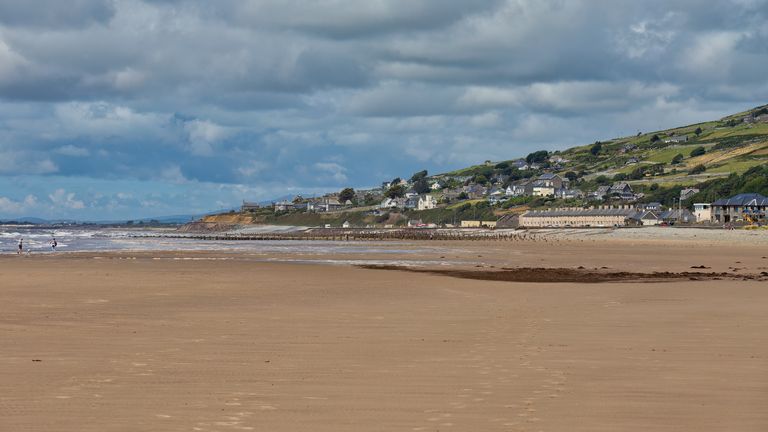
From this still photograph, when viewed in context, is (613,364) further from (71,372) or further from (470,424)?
(71,372)

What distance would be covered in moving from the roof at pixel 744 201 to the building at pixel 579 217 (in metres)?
16.1

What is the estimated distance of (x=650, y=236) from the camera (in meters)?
92.9

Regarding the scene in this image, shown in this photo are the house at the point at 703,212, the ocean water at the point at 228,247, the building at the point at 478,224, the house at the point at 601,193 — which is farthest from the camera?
the house at the point at 601,193

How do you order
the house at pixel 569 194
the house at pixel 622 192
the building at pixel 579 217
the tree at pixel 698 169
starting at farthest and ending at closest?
1. the house at pixel 569 194
2. the tree at pixel 698 169
3. the house at pixel 622 192
4. the building at pixel 579 217

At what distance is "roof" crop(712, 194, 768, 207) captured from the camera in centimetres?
12594

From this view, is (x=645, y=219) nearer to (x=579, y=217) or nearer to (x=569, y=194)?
(x=579, y=217)

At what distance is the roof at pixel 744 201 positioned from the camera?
12594 cm

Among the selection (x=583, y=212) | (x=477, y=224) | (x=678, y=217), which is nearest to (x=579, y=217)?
(x=583, y=212)

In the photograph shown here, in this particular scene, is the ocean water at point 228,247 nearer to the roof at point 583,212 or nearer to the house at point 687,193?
the roof at point 583,212

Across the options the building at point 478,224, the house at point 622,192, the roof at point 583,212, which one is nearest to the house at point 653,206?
the roof at point 583,212

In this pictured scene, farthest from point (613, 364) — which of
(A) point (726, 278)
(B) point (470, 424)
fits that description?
(A) point (726, 278)

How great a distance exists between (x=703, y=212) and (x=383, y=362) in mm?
135495

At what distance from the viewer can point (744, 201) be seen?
127312 mm

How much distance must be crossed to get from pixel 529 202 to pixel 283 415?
17957 cm
